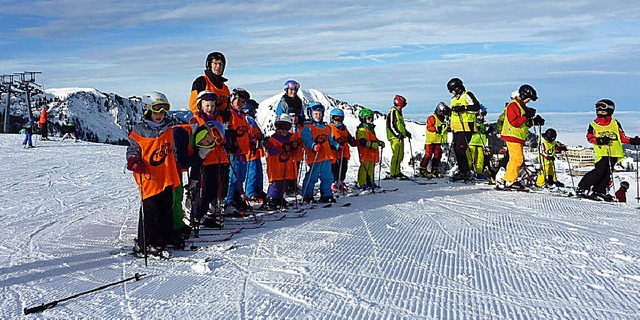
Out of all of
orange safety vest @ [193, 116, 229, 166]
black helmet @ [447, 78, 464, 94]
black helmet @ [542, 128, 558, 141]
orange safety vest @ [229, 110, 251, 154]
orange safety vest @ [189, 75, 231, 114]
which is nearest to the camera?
orange safety vest @ [193, 116, 229, 166]

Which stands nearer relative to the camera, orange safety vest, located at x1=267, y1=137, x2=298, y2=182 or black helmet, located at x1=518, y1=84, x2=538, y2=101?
orange safety vest, located at x1=267, y1=137, x2=298, y2=182

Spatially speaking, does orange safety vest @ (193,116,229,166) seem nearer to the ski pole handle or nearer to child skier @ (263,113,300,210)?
child skier @ (263,113,300,210)

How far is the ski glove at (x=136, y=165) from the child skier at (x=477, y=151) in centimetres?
772

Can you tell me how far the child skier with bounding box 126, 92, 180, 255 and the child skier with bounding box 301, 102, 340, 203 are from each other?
3.23 metres

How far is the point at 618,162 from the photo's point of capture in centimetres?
919

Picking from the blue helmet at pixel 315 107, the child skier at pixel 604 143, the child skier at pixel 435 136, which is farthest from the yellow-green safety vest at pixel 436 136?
the blue helmet at pixel 315 107

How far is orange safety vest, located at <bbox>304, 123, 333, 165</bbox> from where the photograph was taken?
797cm

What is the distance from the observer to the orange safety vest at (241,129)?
23.0 ft

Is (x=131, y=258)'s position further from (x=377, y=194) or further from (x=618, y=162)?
(x=618, y=162)

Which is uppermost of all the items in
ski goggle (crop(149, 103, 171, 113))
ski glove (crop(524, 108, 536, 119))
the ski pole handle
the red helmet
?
the red helmet

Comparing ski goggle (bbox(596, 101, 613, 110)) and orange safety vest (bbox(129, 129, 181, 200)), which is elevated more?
ski goggle (bbox(596, 101, 613, 110))

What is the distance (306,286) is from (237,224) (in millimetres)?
2631

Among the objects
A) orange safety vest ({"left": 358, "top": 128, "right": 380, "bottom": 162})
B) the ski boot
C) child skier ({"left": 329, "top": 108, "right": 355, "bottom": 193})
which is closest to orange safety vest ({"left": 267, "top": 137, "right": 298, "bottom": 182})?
the ski boot

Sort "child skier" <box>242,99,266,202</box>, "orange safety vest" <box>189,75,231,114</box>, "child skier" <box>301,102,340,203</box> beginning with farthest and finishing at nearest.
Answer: "child skier" <box>301,102,340,203</box>
"child skier" <box>242,99,266,202</box>
"orange safety vest" <box>189,75,231,114</box>
